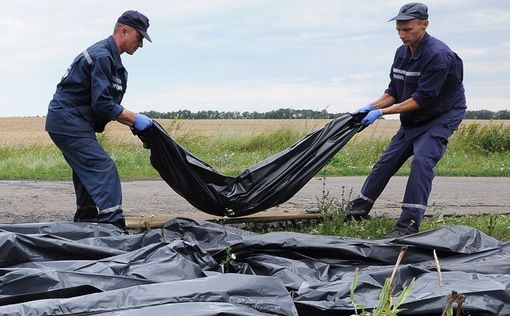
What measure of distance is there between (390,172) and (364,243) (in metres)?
1.81

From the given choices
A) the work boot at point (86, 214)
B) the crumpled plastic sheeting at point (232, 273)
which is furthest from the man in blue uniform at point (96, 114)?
the crumpled plastic sheeting at point (232, 273)

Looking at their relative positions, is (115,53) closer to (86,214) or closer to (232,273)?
(86,214)

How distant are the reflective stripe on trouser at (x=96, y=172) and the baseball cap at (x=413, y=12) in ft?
8.38

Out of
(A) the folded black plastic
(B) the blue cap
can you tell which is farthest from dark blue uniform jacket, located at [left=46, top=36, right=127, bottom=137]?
(A) the folded black plastic

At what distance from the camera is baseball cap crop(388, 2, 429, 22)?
5.91 metres

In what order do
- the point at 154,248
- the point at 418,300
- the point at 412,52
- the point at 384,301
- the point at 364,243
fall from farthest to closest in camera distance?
the point at 412,52 → the point at 364,243 → the point at 154,248 → the point at 418,300 → the point at 384,301

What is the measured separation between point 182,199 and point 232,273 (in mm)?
4770

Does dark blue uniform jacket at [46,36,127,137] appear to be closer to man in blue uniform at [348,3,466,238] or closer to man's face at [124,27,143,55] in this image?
man's face at [124,27,143,55]

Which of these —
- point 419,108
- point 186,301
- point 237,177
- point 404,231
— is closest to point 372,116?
point 419,108

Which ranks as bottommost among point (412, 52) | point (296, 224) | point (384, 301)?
point (296, 224)

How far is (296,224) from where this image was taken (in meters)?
6.45

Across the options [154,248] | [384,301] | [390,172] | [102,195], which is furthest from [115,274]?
[390,172]

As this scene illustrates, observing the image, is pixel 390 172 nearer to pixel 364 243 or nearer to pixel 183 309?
pixel 364 243

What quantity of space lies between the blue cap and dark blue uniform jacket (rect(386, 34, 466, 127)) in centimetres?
217
